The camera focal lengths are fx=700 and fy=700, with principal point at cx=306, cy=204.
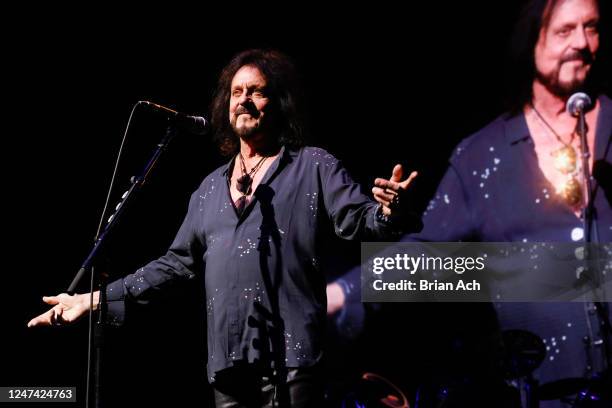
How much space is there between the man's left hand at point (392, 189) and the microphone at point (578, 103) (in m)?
1.57

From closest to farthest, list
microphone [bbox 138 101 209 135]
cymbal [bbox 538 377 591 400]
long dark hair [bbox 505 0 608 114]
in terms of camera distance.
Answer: microphone [bbox 138 101 209 135], cymbal [bbox 538 377 591 400], long dark hair [bbox 505 0 608 114]

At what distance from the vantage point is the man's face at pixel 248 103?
290 cm

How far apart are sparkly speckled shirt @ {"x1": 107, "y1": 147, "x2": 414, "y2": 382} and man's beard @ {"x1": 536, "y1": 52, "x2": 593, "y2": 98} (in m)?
1.49

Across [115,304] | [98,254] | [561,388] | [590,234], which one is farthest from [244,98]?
[561,388]

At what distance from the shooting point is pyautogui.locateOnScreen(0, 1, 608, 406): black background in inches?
150

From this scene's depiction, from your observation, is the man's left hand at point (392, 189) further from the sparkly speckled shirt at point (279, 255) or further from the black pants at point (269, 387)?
the black pants at point (269, 387)

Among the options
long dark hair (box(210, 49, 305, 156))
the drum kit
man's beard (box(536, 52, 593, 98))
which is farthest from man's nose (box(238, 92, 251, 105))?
man's beard (box(536, 52, 593, 98))

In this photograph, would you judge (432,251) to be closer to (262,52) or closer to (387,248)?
(387,248)

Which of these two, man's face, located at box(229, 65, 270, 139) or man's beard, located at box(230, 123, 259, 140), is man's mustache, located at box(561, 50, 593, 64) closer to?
man's face, located at box(229, 65, 270, 139)

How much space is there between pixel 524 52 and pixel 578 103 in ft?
1.44

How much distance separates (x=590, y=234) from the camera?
331cm

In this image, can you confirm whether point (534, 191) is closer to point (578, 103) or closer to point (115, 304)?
point (578, 103)

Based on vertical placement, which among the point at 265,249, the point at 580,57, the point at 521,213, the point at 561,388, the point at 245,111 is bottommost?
the point at 561,388

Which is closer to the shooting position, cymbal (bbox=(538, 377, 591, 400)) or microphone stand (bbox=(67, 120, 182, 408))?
microphone stand (bbox=(67, 120, 182, 408))
